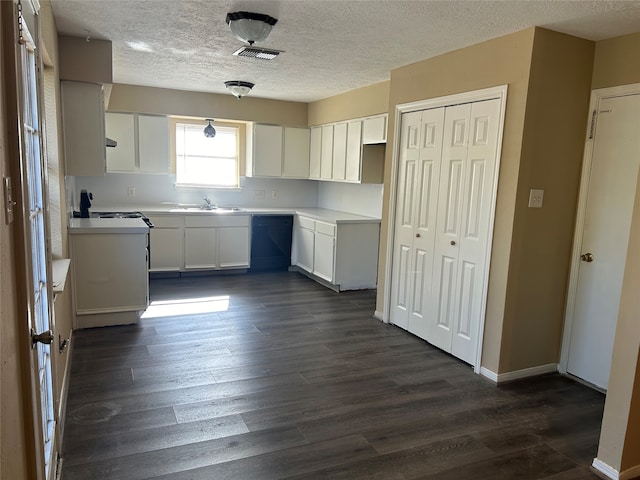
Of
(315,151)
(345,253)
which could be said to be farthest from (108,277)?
(315,151)

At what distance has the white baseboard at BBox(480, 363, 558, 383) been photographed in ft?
10.5

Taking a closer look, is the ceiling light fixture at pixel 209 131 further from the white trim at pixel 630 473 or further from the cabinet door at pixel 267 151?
the white trim at pixel 630 473

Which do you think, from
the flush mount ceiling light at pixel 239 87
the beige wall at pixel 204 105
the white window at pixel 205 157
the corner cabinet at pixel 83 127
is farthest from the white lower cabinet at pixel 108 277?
the white window at pixel 205 157

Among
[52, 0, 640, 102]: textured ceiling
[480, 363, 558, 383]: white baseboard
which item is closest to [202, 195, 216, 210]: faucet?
[52, 0, 640, 102]: textured ceiling

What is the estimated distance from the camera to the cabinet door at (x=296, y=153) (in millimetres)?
6375

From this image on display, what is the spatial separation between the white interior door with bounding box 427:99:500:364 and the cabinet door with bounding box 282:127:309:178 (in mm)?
3138

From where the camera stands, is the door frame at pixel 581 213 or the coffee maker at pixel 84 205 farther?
the coffee maker at pixel 84 205

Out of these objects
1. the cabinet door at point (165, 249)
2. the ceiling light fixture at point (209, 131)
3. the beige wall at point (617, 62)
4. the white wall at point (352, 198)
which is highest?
the beige wall at point (617, 62)

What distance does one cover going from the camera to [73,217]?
14.5ft

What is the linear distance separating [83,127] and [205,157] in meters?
2.64

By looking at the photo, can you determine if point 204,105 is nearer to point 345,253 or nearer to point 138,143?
point 138,143

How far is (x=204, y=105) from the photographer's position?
591cm

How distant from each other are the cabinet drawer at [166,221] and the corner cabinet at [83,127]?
5.76 ft

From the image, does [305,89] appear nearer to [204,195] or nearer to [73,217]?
[204,195]
